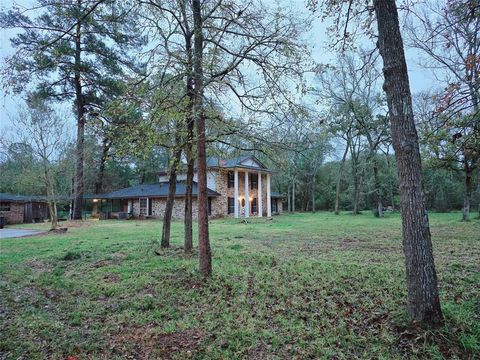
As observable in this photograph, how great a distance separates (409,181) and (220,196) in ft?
77.7

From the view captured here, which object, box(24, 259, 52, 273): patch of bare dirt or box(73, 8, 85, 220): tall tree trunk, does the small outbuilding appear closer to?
box(73, 8, 85, 220): tall tree trunk

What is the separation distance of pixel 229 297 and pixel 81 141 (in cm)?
1715

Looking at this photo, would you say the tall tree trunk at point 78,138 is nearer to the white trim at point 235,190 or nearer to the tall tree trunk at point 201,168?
the white trim at point 235,190

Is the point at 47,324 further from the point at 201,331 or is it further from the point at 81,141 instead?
the point at 81,141

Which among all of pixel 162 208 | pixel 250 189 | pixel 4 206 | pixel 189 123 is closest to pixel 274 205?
pixel 250 189

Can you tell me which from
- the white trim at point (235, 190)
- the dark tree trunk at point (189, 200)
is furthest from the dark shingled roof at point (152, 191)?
the dark tree trunk at point (189, 200)

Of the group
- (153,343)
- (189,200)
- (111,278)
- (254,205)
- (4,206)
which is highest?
(189,200)

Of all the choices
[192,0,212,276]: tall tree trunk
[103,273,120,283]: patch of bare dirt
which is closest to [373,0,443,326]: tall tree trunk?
[192,0,212,276]: tall tree trunk

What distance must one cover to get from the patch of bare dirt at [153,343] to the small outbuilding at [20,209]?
2433cm

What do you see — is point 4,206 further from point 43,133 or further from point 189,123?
point 189,123

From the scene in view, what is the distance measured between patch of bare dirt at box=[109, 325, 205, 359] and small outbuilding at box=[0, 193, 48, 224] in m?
24.3

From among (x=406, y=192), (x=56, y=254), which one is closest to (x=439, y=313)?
(x=406, y=192)

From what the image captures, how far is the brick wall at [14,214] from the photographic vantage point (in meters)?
25.1

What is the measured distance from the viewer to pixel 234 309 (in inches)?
173
